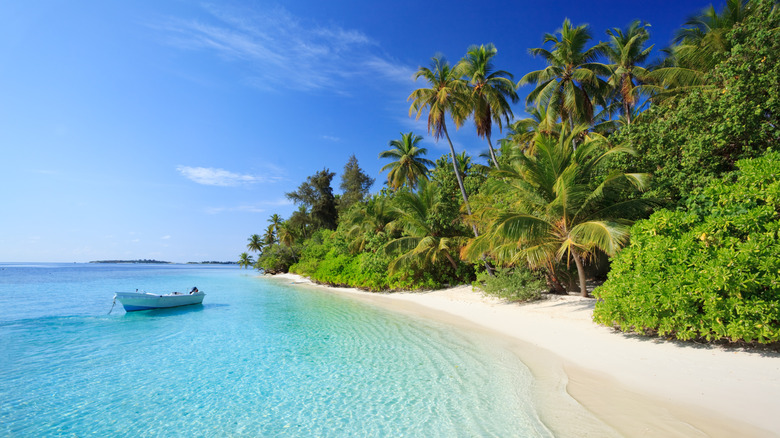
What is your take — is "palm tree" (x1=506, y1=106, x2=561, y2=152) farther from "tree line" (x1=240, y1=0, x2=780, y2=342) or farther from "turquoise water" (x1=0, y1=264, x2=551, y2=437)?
"turquoise water" (x1=0, y1=264, x2=551, y2=437)

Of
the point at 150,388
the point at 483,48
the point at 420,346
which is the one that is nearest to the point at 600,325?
the point at 420,346

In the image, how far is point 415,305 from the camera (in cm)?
1534

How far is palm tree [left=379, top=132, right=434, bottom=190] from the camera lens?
2853 cm

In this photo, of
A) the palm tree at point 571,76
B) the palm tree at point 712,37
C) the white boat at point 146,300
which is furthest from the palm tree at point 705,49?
the white boat at point 146,300

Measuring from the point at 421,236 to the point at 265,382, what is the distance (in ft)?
42.5

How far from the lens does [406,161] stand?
93.4 ft

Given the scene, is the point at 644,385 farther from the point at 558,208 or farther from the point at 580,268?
the point at 558,208

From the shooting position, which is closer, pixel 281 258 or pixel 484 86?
pixel 484 86

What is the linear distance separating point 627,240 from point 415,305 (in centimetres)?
930

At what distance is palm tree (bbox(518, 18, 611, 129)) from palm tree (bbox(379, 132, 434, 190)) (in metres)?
11.3

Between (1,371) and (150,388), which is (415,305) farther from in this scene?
(1,371)

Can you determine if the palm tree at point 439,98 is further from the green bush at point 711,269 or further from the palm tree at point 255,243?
the palm tree at point 255,243

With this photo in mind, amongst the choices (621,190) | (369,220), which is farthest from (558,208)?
(369,220)

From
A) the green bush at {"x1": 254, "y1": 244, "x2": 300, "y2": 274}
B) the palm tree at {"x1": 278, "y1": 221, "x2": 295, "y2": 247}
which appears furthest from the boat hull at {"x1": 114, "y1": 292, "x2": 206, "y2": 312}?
the palm tree at {"x1": 278, "y1": 221, "x2": 295, "y2": 247}
